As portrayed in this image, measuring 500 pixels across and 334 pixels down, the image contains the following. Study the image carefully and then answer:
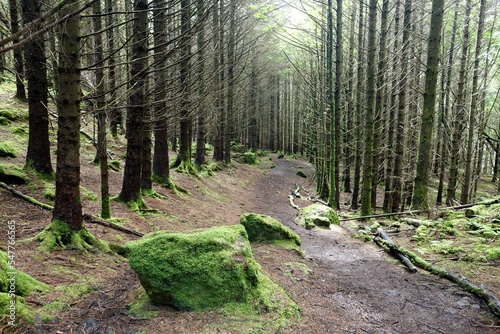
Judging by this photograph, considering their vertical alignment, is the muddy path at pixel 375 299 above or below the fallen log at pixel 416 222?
below

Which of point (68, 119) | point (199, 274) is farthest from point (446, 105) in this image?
point (68, 119)

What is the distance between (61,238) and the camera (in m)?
4.50

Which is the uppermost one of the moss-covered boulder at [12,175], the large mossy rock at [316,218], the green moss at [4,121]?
the green moss at [4,121]

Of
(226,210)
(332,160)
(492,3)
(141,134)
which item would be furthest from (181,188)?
(492,3)

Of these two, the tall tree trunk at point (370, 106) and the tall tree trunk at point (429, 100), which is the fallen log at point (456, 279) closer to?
the tall tree trunk at point (429, 100)

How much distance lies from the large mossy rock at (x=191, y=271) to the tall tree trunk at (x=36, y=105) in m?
4.85

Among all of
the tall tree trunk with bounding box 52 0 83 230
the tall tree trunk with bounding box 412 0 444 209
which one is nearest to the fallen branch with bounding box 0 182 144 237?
the tall tree trunk with bounding box 52 0 83 230

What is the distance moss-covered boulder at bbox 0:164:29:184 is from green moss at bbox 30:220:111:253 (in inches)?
112

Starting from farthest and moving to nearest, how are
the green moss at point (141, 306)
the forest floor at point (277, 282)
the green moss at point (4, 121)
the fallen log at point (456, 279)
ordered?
1. the green moss at point (4, 121)
2. the fallen log at point (456, 279)
3. the green moss at point (141, 306)
4. the forest floor at point (277, 282)

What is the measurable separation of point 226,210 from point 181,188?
185cm

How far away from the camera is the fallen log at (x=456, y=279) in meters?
3.98

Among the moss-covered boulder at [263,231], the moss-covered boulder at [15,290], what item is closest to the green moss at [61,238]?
the moss-covered boulder at [15,290]

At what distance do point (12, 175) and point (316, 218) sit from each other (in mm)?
7557

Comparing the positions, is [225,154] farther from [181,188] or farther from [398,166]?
[398,166]
